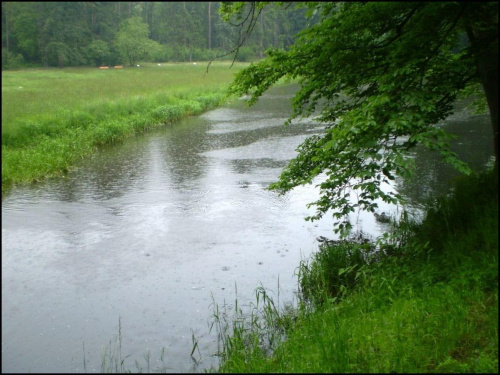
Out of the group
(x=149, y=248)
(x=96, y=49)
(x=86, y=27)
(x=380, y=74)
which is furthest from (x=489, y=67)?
(x=96, y=49)

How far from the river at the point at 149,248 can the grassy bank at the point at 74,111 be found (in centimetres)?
99

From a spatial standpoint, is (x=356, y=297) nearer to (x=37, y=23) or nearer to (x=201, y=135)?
(x=37, y=23)

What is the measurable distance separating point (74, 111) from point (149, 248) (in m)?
11.9

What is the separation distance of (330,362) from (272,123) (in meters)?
19.2

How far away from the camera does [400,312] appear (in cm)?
466

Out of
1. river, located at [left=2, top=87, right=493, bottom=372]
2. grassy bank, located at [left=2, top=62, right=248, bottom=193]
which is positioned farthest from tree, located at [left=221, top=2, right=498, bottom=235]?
river, located at [left=2, top=87, right=493, bottom=372]

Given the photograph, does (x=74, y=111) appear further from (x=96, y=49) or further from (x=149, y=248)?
(x=149, y=248)

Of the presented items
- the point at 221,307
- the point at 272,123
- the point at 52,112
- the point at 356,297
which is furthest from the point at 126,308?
the point at 272,123

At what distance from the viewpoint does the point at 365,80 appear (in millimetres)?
6422

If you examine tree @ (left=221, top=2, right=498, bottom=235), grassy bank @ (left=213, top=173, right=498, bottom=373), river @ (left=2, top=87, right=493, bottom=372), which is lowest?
river @ (left=2, top=87, right=493, bottom=372)

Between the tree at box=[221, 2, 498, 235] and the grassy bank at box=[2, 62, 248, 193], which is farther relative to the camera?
the grassy bank at box=[2, 62, 248, 193]

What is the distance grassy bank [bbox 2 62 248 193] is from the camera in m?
12.5

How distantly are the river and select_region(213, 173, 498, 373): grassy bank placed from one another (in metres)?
0.54

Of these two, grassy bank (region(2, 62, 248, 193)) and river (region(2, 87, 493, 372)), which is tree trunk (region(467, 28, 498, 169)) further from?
grassy bank (region(2, 62, 248, 193))
